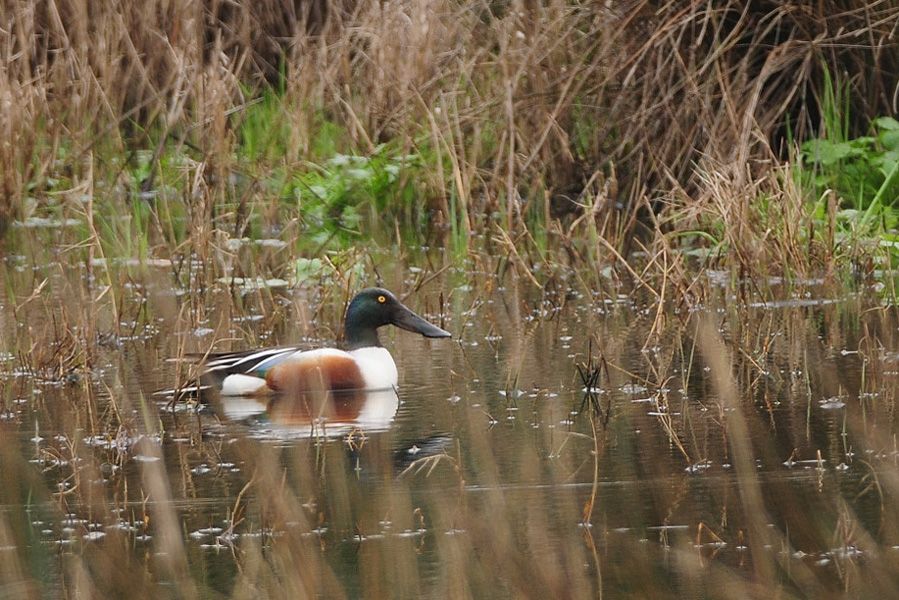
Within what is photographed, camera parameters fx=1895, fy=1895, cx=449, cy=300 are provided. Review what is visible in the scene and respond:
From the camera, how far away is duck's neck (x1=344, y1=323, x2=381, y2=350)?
7.84m

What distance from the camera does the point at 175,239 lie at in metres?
11.5

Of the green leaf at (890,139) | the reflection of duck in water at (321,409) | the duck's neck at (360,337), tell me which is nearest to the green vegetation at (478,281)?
the green leaf at (890,139)

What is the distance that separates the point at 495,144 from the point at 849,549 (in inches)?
295

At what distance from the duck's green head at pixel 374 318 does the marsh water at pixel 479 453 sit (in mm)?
176

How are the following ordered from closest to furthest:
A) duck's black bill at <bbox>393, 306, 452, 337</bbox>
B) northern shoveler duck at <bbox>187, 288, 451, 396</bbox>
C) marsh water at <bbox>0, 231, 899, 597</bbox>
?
1. marsh water at <bbox>0, 231, 899, 597</bbox>
2. northern shoveler duck at <bbox>187, 288, 451, 396</bbox>
3. duck's black bill at <bbox>393, 306, 452, 337</bbox>

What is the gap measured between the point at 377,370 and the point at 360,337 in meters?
0.39

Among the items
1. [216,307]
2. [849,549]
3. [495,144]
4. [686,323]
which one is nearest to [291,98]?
[495,144]

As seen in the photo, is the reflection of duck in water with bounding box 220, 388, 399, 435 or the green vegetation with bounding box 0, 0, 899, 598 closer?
the green vegetation with bounding box 0, 0, 899, 598

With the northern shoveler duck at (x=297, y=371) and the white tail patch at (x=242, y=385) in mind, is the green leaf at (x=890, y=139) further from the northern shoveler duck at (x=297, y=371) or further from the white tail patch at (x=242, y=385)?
the white tail patch at (x=242, y=385)

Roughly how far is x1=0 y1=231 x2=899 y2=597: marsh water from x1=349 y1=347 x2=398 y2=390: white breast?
71 millimetres

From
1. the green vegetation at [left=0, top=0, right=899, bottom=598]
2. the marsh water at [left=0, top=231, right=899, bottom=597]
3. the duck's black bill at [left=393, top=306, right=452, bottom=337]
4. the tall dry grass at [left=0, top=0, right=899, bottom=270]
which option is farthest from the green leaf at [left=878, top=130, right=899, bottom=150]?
the duck's black bill at [left=393, top=306, right=452, bottom=337]

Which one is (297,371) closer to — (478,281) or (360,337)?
(360,337)

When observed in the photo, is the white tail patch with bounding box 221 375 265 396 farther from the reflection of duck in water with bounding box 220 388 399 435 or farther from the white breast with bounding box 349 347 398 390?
the white breast with bounding box 349 347 398 390

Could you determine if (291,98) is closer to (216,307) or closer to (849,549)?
(216,307)
